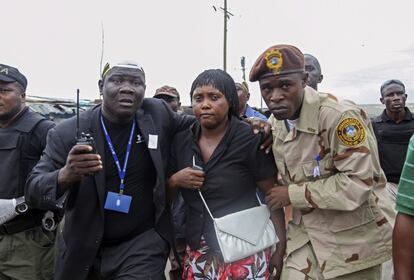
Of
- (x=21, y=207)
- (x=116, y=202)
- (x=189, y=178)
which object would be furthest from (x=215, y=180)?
(x=21, y=207)

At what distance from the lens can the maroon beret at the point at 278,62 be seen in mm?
2685

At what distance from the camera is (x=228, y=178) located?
114 inches

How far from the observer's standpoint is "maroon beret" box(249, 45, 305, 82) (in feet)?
8.81

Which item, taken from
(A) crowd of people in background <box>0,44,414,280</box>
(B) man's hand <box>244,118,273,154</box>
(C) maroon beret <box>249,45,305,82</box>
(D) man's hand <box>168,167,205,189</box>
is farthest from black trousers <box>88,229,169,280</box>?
(C) maroon beret <box>249,45,305,82</box>

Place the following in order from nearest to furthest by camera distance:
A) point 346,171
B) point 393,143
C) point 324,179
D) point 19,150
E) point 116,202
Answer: point 346,171 → point 324,179 → point 116,202 → point 19,150 → point 393,143

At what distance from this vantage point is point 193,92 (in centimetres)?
304

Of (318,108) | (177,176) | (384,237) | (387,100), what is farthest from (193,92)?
(387,100)

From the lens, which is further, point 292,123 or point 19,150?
point 19,150

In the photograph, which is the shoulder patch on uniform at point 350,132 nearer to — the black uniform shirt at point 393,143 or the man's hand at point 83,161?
the man's hand at point 83,161

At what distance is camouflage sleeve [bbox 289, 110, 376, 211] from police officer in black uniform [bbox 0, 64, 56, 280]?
86.8 inches

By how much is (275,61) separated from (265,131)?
52 centimetres

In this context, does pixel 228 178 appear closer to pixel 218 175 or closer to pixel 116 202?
pixel 218 175

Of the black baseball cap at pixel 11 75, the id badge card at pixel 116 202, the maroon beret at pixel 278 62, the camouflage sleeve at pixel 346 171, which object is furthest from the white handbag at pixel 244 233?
the black baseball cap at pixel 11 75

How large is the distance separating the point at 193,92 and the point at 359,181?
3.96ft
